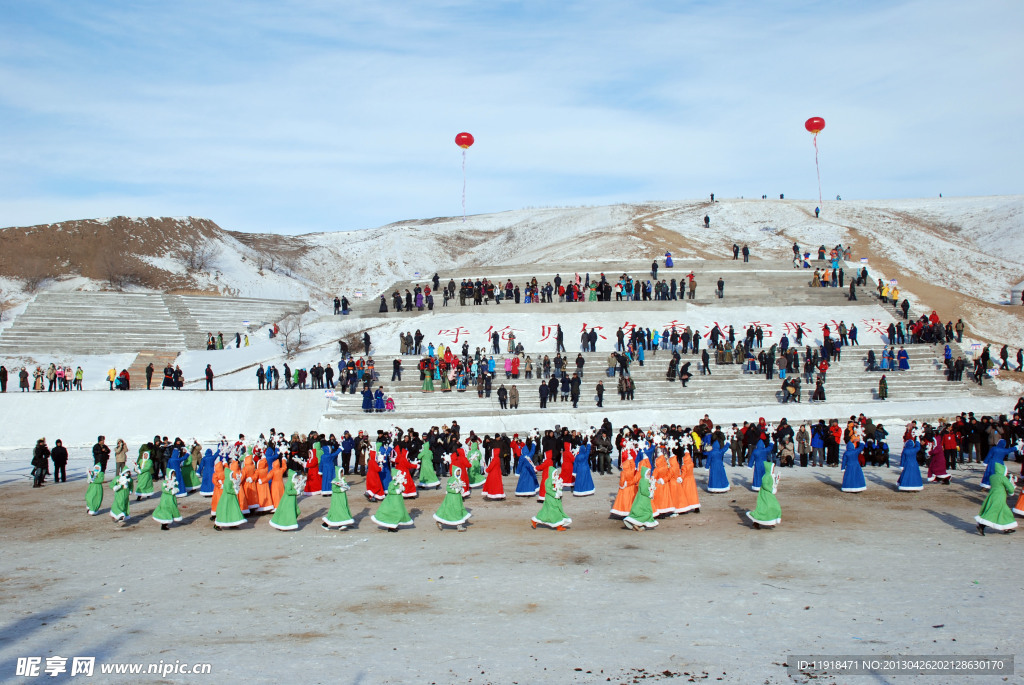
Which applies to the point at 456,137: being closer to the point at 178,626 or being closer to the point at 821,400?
the point at 821,400

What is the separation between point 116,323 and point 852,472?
36604mm

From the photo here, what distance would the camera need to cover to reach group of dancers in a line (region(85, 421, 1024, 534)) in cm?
1320

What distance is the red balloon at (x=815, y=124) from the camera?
173 ft

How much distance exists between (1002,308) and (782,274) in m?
11.9

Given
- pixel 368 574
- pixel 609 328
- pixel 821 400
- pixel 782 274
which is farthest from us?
pixel 782 274

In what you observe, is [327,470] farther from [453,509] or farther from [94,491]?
[453,509]

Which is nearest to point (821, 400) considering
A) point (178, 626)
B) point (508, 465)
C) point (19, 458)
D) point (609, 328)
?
point (609, 328)

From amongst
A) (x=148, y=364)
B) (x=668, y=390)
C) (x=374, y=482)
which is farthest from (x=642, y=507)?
(x=148, y=364)

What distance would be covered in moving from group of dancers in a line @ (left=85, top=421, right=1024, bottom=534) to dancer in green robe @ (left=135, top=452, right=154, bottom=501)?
A: 0.03 m

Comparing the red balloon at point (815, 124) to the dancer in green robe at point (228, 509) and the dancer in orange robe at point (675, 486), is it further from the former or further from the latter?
the dancer in green robe at point (228, 509)

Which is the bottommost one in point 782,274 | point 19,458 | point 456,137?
point 19,458

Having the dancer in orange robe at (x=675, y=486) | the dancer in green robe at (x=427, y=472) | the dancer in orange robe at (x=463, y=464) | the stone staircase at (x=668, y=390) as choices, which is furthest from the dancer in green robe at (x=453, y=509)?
the stone staircase at (x=668, y=390)

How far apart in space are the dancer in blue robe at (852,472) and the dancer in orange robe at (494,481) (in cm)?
683

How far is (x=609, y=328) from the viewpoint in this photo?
33.7m
